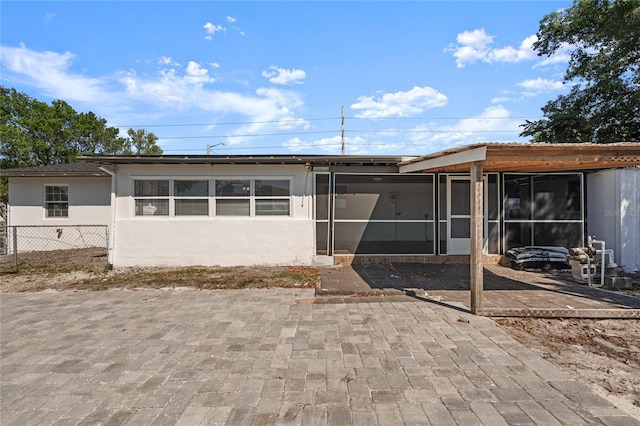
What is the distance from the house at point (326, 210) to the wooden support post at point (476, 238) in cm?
324

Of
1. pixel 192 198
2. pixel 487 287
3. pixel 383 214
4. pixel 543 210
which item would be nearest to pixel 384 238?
pixel 383 214

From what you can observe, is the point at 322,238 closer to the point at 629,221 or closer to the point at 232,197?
the point at 232,197

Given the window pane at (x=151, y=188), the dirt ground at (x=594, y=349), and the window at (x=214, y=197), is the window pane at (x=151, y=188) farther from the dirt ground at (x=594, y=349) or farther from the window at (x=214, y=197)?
the dirt ground at (x=594, y=349)

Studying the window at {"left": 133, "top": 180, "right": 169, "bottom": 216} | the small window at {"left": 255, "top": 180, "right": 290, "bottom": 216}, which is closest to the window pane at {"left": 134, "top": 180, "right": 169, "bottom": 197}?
the window at {"left": 133, "top": 180, "right": 169, "bottom": 216}

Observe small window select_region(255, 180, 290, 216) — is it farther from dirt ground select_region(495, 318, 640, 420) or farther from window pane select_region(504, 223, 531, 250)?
window pane select_region(504, 223, 531, 250)

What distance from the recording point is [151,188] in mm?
8609

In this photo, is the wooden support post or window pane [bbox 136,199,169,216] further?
window pane [bbox 136,199,169,216]

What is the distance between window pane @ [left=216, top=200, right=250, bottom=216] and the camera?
8664 mm

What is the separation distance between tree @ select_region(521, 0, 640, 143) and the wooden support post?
10.3 meters

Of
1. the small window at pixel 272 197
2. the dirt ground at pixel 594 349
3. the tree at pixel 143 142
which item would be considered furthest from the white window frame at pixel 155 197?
the tree at pixel 143 142

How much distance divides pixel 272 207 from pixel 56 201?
8630 millimetres

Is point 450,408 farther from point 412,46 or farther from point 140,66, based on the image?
point 140,66

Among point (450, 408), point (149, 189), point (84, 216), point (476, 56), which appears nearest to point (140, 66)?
point (84, 216)

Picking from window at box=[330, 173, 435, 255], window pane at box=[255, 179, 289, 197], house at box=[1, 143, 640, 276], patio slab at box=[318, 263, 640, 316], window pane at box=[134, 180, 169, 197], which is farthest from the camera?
window at box=[330, 173, 435, 255]
